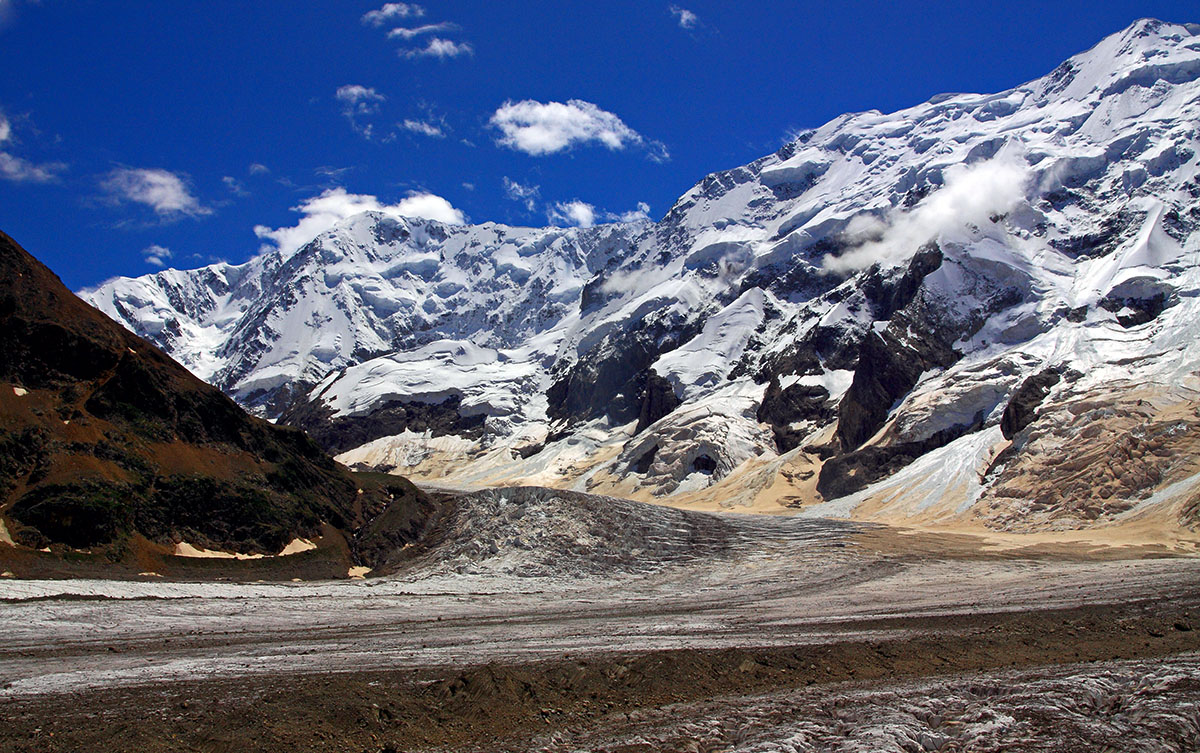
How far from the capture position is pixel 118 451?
140 ft

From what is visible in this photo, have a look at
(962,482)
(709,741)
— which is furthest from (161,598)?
(962,482)

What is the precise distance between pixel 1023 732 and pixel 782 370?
151 meters

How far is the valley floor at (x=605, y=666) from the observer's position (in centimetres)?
1433

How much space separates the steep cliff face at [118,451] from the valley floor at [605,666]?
20.5ft

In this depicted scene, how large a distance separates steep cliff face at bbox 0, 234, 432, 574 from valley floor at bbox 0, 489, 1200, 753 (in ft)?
20.5

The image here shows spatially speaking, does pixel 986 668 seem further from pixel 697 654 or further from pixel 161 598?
pixel 161 598

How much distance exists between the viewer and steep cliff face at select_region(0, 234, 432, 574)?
3766cm

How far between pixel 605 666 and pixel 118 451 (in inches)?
1423

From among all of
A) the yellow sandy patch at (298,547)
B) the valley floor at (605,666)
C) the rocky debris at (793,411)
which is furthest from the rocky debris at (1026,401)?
the yellow sandy patch at (298,547)

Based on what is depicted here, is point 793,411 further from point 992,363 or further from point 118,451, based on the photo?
point 118,451

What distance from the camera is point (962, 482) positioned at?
93.3 m

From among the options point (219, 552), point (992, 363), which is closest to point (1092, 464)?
point (992, 363)

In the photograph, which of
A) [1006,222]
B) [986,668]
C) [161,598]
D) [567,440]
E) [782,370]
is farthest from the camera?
[567,440]

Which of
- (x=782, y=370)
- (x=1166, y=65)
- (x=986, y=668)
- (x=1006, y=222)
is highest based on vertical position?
(x=1166, y=65)
